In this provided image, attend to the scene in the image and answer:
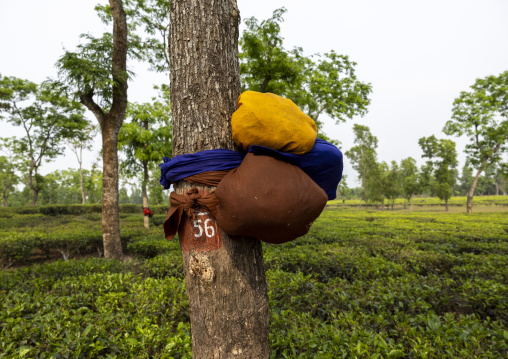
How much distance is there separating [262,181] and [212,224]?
332mm

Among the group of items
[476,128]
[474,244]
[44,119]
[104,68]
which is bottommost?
[474,244]

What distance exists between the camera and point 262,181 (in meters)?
0.94

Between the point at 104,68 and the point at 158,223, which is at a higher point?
the point at 104,68

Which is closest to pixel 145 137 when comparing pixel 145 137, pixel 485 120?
pixel 145 137

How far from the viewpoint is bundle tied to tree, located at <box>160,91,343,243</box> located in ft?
3.06

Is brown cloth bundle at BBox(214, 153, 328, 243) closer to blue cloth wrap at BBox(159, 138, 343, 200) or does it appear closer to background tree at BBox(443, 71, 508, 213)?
blue cloth wrap at BBox(159, 138, 343, 200)

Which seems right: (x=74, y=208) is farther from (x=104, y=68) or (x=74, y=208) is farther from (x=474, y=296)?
(x=474, y=296)

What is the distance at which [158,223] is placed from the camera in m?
13.1

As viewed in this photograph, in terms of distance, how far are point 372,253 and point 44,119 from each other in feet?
76.3

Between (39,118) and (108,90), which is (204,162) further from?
(39,118)

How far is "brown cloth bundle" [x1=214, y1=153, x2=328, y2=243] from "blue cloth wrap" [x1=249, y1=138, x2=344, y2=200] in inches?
1.6

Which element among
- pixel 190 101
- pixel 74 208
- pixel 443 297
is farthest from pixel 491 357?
pixel 74 208

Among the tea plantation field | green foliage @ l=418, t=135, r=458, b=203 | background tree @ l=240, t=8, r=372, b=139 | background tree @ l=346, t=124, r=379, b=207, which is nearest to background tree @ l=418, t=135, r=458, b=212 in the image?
green foliage @ l=418, t=135, r=458, b=203

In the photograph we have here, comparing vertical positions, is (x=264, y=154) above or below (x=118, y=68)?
below
